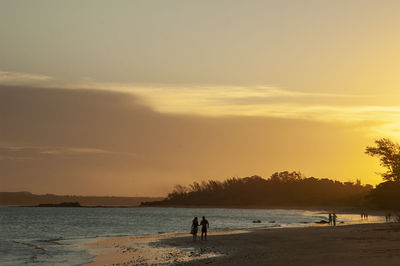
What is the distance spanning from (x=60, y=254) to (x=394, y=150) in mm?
59519

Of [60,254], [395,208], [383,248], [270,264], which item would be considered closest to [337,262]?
[270,264]

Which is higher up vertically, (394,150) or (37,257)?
(394,150)

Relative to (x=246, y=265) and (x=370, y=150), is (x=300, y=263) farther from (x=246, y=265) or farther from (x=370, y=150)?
(x=370, y=150)

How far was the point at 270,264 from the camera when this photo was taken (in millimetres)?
29750

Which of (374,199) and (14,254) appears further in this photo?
(374,199)

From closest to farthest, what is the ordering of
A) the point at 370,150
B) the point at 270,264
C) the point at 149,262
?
1. the point at 270,264
2. the point at 149,262
3. the point at 370,150

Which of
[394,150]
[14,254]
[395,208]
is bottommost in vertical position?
[14,254]

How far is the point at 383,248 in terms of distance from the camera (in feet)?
108

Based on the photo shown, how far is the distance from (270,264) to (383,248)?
7.76 meters

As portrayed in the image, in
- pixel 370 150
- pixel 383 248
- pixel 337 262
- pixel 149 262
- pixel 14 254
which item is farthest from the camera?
pixel 370 150

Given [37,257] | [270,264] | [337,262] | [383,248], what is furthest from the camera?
[37,257]

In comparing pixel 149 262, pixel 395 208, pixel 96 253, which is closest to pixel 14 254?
pixel 96 253

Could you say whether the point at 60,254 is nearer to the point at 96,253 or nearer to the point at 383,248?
the point at 96,253

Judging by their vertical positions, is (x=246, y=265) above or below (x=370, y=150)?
below
